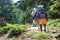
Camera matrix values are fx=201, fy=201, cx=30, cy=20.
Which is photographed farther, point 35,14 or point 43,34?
point 35,14

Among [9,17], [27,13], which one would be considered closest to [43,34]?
[27,13]

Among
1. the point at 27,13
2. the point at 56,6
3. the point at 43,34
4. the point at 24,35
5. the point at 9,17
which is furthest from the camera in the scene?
the point at 9,17

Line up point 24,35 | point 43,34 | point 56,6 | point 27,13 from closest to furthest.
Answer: point 43,34 → point 24,35 → point 56,6 → point 27,13

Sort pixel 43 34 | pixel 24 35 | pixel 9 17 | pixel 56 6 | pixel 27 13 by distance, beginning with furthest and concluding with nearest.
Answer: pixel 9 17, pixel 27 13, pixel 56 6, pixel 24 35, pixel 43 34

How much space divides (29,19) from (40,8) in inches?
606

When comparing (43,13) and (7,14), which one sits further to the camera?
(7,14)

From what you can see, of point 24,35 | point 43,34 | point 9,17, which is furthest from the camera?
point 9,17

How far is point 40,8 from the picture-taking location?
9883 mm

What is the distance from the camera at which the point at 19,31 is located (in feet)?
33.3

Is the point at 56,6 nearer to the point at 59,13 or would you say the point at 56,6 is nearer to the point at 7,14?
the point at 59,13

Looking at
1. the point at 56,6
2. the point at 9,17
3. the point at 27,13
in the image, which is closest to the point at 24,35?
the point at 56,6

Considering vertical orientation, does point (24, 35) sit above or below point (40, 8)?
below

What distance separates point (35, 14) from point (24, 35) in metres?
1.21

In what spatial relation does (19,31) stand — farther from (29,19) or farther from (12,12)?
(12,12)
